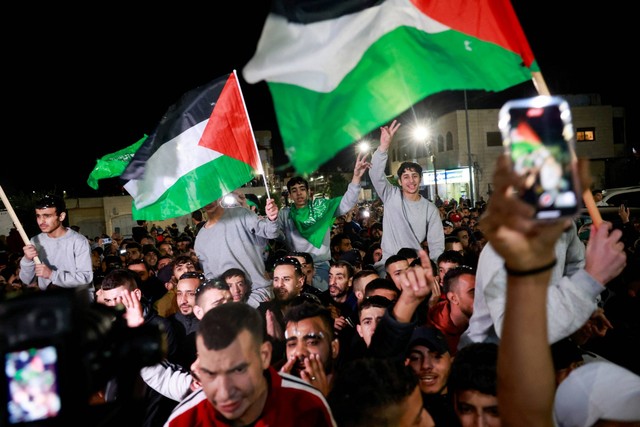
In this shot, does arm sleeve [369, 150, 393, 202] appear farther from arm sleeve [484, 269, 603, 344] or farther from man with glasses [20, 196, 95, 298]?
arm sleeve [484, 269, 603, 344]

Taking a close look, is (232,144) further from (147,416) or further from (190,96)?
(147,416)

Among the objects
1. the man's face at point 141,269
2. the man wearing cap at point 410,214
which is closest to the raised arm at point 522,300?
the man wearing cap at point 410,214

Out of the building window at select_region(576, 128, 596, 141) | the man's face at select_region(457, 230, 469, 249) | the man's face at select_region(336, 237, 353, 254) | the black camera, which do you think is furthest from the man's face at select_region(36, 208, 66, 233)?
the building window at select_region(576, 128, 596, 141)

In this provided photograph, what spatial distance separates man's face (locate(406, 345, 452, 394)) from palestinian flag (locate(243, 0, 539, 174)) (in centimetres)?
155

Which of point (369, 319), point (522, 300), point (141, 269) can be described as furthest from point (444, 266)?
point (141, 269)

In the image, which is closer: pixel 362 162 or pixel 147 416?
pixel 147 416

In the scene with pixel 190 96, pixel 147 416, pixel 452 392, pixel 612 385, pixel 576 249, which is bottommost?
pixel 147 416

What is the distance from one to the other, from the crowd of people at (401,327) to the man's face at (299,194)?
1.36 feet

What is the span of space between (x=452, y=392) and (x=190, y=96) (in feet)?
15.6

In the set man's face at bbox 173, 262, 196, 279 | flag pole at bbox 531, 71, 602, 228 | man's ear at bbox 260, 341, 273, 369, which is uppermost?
flag pole at bbox 531, 71, 602, 228

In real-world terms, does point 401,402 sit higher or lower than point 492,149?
lower

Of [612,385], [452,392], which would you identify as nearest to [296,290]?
[452,392]

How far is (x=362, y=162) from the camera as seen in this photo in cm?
658

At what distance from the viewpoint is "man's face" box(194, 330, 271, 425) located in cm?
245
